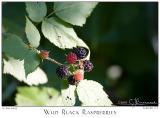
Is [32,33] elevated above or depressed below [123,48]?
above

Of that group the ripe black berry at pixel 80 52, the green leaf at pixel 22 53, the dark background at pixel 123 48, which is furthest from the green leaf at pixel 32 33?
the dark background at pixel 123 48

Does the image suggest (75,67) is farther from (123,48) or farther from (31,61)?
(123,48)

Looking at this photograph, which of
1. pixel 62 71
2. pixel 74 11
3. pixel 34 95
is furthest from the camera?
pixel 34 95

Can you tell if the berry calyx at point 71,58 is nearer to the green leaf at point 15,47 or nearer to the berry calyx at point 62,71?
the berry calyx at point 62,71

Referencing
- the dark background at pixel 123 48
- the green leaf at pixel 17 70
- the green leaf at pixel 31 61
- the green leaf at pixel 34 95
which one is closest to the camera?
the green leaf at pixel 31 61

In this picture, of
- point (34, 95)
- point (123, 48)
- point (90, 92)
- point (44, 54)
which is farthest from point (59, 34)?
point (123, 48)

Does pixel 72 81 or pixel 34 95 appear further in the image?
pixel 34 95
